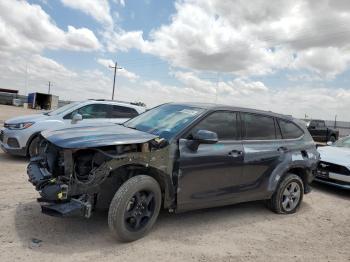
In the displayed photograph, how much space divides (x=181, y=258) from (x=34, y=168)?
218 centimetres

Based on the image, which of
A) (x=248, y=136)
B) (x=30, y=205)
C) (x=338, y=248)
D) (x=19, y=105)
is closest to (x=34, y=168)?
(x=30, y=205)

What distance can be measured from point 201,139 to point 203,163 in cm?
37

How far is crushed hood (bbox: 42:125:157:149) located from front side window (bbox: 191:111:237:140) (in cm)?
83

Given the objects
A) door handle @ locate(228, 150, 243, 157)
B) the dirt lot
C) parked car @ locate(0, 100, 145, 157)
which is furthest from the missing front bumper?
parked car @ locate(0, 100, 145, 157)

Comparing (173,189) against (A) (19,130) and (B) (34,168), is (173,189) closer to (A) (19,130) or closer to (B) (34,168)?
(B) (34,168)

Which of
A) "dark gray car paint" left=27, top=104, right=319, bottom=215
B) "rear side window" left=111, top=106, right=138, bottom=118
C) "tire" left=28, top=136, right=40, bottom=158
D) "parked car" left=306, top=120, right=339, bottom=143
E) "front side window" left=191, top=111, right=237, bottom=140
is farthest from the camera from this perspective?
"parked car" left=306, top=120, right=339, bottom=143

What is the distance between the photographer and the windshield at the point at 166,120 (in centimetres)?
488

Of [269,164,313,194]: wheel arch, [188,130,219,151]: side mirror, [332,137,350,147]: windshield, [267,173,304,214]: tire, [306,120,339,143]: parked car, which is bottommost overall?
[267,173,304,214]: tire

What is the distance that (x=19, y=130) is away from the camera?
8.45 m

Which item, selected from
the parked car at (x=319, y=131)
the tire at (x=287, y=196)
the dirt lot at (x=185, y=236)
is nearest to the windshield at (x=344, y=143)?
the dirt lot at (x=185, y=236)

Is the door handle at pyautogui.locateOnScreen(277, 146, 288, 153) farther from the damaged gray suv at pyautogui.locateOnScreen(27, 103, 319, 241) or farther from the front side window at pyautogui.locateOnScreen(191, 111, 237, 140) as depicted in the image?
the front side window at pyautogui.locateOnScreen(191, 111, 237, 140)

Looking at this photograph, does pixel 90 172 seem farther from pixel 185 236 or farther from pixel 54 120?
pixel 54 120

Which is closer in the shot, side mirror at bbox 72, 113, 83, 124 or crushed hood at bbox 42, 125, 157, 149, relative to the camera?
crushed hood at bbox 42, 125, 157, 149

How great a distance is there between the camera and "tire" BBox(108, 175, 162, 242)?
4.10 meters
